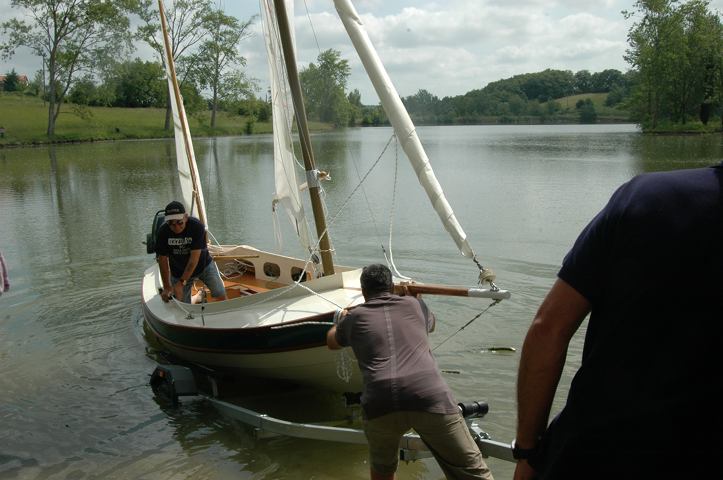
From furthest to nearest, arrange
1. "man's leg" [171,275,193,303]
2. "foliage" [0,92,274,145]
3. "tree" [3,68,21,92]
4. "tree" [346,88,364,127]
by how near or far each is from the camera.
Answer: "tree" [3,68,21,92] → "foliage" [0,92,274,145] → "tree" [346,88,364,127] → "man's leg" [171,275,193,303]

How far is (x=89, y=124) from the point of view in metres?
65.9

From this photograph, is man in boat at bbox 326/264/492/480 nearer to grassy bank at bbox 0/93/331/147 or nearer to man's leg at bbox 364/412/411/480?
man's leg at bbox 364/412/411/480

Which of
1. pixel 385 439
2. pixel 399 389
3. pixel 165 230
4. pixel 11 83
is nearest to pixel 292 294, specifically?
pixel 165 230

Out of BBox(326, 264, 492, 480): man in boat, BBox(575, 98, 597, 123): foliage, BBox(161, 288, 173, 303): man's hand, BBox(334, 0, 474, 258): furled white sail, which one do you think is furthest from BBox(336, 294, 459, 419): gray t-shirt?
BBox(575, 98, 597, 123): foliage

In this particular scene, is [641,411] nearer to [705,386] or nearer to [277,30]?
[705,386]

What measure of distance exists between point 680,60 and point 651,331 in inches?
3197

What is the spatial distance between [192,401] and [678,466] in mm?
6683

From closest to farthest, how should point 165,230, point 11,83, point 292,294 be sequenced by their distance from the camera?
point 292,294, point 165,230, point 11,83

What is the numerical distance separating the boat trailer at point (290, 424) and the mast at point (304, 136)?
2051 millimetres

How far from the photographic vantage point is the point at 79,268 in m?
14.1

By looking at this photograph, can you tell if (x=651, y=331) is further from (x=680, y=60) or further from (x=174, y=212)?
(x=680, y=60)

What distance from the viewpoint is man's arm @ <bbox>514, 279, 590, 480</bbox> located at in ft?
6.39

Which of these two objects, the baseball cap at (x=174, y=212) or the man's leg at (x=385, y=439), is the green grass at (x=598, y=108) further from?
the man's leg at (x=385, y=439)

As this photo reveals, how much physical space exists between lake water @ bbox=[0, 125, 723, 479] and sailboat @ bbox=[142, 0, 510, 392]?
66 cm
